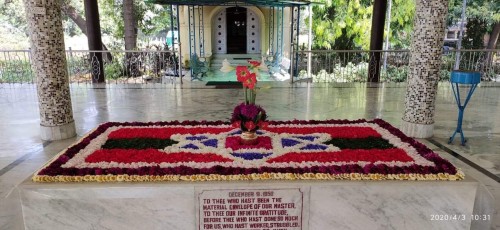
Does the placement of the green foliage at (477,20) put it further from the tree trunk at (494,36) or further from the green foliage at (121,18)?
the green foliage at (121,18)

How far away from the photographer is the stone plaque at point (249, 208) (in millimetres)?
2711

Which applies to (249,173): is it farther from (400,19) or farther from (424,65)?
(400,19)

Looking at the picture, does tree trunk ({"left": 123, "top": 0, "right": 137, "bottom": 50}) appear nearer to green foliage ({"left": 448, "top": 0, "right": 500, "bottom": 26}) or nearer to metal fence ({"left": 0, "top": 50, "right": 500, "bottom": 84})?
metal fence ({"left": 0, "top": 50, "right": 500, "bottom": 84})

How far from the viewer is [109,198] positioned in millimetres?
2680

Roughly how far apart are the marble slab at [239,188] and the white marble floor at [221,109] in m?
0.52

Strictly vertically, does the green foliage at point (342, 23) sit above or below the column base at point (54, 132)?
above

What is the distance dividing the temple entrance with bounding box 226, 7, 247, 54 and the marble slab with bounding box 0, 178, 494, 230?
1352 cm

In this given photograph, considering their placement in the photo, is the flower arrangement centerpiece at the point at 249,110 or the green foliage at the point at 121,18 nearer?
the flower arrangement centerpiece at the point at 249,110

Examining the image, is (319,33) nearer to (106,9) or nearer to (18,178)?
(106,9)

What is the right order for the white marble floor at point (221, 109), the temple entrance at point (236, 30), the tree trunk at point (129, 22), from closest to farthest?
the white marble floor at point (221, 109)
the tree trunk at point (129, 22)
the temple entrance at point (236, 30)

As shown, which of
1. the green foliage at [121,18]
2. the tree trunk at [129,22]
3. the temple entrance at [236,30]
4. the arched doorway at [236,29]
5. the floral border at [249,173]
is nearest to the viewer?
the floral border at [249,173]

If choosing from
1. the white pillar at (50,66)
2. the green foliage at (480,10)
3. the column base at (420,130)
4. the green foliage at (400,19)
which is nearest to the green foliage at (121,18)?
the green foliage at (400,19)

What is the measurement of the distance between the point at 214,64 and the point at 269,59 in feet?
7.09

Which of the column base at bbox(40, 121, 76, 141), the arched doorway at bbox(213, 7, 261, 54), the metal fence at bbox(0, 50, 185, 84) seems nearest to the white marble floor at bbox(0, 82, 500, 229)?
the column base at bbox(40, 121, 76, 141)
